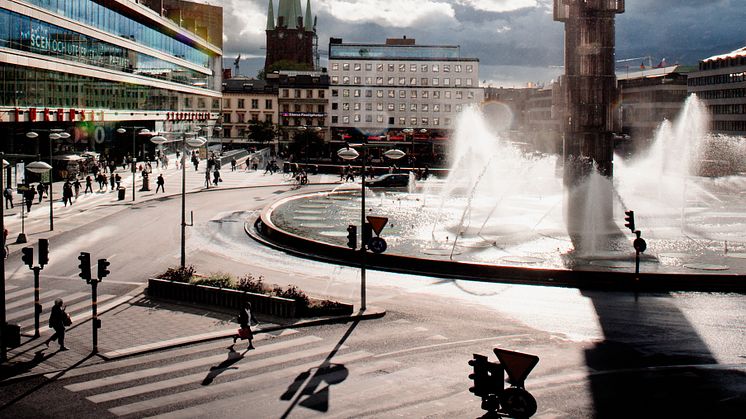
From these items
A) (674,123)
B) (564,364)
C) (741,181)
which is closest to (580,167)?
(564,364)

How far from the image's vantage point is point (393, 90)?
137 metres

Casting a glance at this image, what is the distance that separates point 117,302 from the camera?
27.2m

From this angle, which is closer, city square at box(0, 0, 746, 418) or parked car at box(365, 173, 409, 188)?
A: city square at box(0, 0, 746, 418)

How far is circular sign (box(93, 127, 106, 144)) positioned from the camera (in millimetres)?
82375

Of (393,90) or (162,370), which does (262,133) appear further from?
(162,370)

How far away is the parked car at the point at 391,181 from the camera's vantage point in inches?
2872

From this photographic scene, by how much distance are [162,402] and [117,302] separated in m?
11.2

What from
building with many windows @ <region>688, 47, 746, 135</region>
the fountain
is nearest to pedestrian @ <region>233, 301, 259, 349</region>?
A: the fountain

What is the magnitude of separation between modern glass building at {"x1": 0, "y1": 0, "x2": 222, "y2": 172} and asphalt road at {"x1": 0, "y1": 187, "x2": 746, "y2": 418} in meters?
29.8

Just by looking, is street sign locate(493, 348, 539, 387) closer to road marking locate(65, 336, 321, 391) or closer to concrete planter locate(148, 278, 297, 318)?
road marking locate(65, 336, 321, 391)

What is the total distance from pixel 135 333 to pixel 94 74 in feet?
174

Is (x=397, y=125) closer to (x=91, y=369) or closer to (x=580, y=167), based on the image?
(x=580, y=167)

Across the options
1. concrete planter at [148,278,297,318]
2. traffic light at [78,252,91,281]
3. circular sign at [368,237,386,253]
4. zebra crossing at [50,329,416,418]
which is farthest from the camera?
circular sign at [368,237,386,253]

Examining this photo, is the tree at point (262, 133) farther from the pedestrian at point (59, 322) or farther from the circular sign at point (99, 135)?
the pedestrian at point (59, 322)
